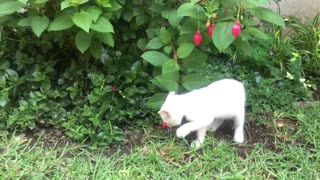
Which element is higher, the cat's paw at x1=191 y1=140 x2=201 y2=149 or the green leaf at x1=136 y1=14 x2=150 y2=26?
the green leaf at x1=136 y1=14 x2=150 y2=26

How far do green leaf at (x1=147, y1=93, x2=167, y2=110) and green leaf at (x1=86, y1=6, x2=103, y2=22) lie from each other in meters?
0.49

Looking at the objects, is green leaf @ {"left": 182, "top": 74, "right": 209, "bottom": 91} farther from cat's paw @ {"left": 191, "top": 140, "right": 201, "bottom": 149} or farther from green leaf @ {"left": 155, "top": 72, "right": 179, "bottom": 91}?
cat's paw @ {"left": 191, "top": 140, "right": 201, "bottom": 149}

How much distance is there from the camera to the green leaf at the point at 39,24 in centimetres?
214

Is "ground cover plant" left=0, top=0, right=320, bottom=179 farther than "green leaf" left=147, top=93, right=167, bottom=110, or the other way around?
"green leaf" left=147, top=93, right=167, bottom=110

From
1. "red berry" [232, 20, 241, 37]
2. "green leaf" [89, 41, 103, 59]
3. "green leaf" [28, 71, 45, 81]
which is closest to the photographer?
"red berry" [232, 20, 241, 37]

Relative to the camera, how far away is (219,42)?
6.54 feet

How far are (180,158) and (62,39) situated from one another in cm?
86

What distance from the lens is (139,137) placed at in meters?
2.43

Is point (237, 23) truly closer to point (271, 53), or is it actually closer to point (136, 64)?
point (136, 64)

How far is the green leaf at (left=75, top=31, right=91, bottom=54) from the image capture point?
86.0 inches

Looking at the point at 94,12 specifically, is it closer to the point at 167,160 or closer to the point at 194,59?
the point at 194,59

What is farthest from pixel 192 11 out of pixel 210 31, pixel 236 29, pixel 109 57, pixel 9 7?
pixel 9 7

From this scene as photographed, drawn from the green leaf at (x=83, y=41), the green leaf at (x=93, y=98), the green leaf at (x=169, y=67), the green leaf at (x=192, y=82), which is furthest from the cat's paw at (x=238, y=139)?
the green leaf at (x=83, y=41)

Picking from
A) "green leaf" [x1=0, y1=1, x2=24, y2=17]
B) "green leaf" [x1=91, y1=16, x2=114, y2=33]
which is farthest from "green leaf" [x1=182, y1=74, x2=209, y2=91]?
"green leaf" [x1=0, y1=1, x2=24, y2=17]
